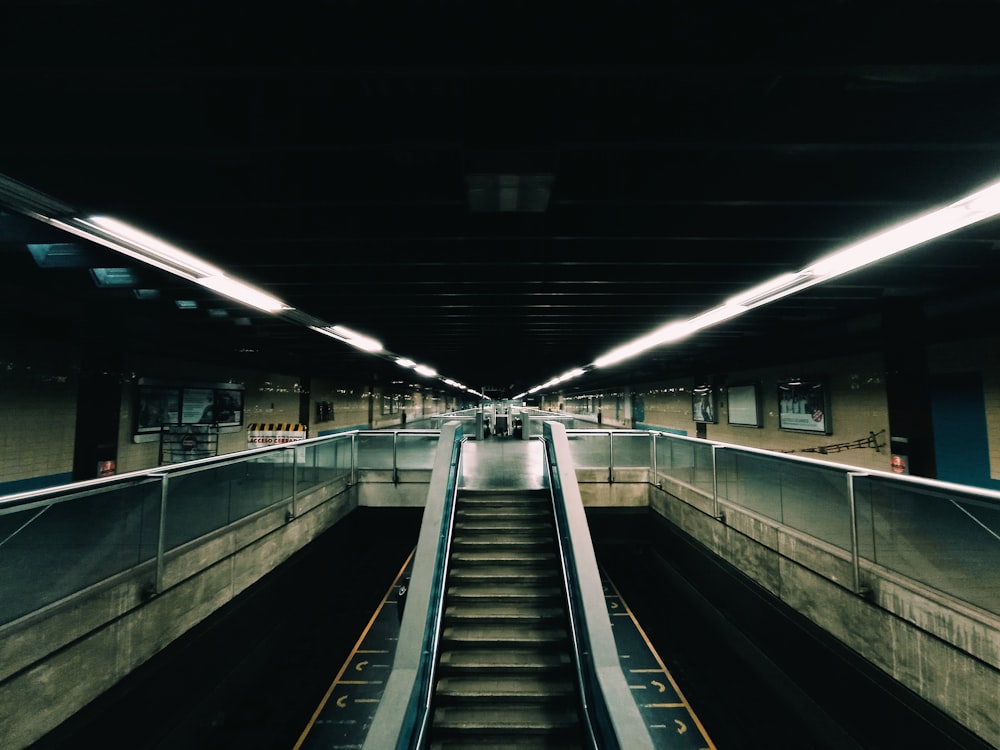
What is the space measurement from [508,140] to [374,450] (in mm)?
8789

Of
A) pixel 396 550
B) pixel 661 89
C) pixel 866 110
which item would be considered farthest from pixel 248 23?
pixel 396 550

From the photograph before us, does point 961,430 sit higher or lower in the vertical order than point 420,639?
higher

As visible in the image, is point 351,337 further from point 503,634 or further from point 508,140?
point 508,140

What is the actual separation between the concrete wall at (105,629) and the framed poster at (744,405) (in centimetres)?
1397

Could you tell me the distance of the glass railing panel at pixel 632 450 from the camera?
9383 millimetres

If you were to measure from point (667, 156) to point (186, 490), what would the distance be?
19.0 ft

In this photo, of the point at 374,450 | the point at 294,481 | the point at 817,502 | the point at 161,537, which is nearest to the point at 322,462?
the point at 294,481

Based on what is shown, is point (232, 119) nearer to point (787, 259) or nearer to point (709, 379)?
point (787, 259)

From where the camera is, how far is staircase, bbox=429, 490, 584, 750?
13.9 ft

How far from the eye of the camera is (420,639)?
4.26 metres

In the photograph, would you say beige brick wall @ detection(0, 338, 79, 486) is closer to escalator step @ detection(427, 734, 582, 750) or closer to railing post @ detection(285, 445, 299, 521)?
railing post @ detection(285, 445, 299, 521)

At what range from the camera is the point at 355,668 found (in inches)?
294

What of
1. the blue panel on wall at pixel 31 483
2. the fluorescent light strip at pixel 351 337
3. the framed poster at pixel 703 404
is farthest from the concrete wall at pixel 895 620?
the framed poster at pixel 703 404

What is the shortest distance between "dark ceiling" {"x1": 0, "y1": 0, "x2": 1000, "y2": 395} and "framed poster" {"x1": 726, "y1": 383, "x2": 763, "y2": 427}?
6.90 metres
